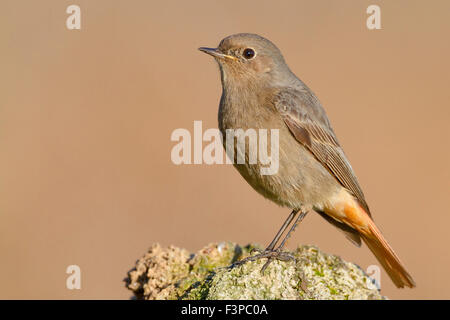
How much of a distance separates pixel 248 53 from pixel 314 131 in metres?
0.94

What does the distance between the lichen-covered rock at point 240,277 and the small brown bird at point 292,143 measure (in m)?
0.62

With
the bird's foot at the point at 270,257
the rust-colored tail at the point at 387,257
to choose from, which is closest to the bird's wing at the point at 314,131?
the rust-colored tail at the point at 387,257

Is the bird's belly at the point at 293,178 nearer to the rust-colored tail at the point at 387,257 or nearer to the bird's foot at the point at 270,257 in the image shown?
the rust-colored tail at the point at 387,257

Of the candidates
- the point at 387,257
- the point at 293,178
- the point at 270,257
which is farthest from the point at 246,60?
the point at 387,257

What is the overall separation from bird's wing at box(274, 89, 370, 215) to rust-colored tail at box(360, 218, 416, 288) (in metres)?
0.23

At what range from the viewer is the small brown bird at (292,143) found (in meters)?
5.27

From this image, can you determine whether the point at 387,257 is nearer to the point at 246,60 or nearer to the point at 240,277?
the point at 240,277

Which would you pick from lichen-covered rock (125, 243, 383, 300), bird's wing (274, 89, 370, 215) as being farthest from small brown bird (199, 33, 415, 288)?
lichen-covered rock (125, 243, 383, 300)

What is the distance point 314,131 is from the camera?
5.52 metres

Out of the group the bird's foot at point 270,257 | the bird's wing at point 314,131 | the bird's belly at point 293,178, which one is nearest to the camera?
the bird's foot at point 270,257

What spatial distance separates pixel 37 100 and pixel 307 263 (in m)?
7.51

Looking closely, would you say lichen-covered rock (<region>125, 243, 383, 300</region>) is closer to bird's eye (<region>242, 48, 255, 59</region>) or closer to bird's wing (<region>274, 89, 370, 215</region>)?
bird's wing (<region>274, 89, 370, 215</region>)
